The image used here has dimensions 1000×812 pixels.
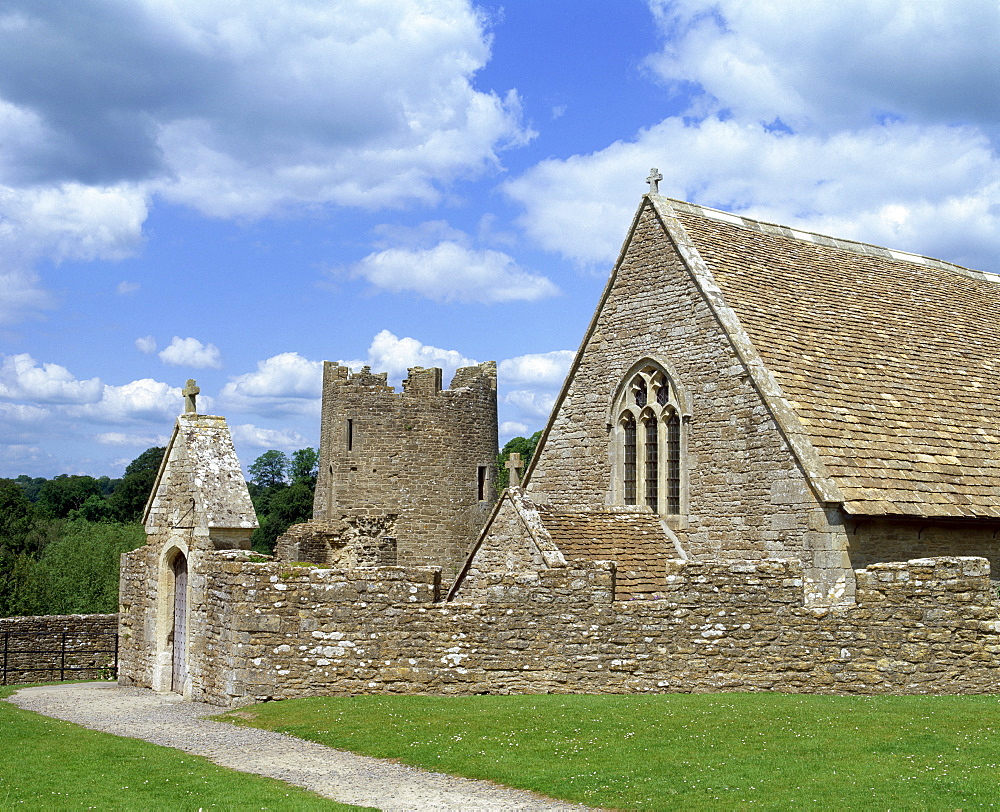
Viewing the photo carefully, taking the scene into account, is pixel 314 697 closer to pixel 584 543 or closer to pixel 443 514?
pixel 584 543

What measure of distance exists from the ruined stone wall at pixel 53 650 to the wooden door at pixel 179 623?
609cm

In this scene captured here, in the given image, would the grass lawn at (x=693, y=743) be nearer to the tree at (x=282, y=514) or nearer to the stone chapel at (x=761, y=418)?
the stone chapel at (x=761, y=418)

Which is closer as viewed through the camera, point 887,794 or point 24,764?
point 887,794

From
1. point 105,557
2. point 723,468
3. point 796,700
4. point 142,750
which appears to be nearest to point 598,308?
point 723,468

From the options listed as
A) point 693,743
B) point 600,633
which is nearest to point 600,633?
point 600,633

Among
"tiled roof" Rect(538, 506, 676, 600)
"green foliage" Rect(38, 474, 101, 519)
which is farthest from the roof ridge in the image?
"green foliage" Rect(38, 474, 101, 519)

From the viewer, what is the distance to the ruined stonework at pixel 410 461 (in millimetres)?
41812

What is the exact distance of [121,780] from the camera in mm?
11219

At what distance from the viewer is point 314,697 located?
52.4 ft

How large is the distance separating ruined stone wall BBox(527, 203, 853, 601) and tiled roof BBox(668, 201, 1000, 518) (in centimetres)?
66

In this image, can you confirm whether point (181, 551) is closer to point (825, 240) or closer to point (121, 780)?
point (121, 780)

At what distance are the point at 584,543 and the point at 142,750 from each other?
338 inches

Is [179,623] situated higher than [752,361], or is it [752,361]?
[752,361]

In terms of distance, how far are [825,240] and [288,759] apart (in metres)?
18.6
